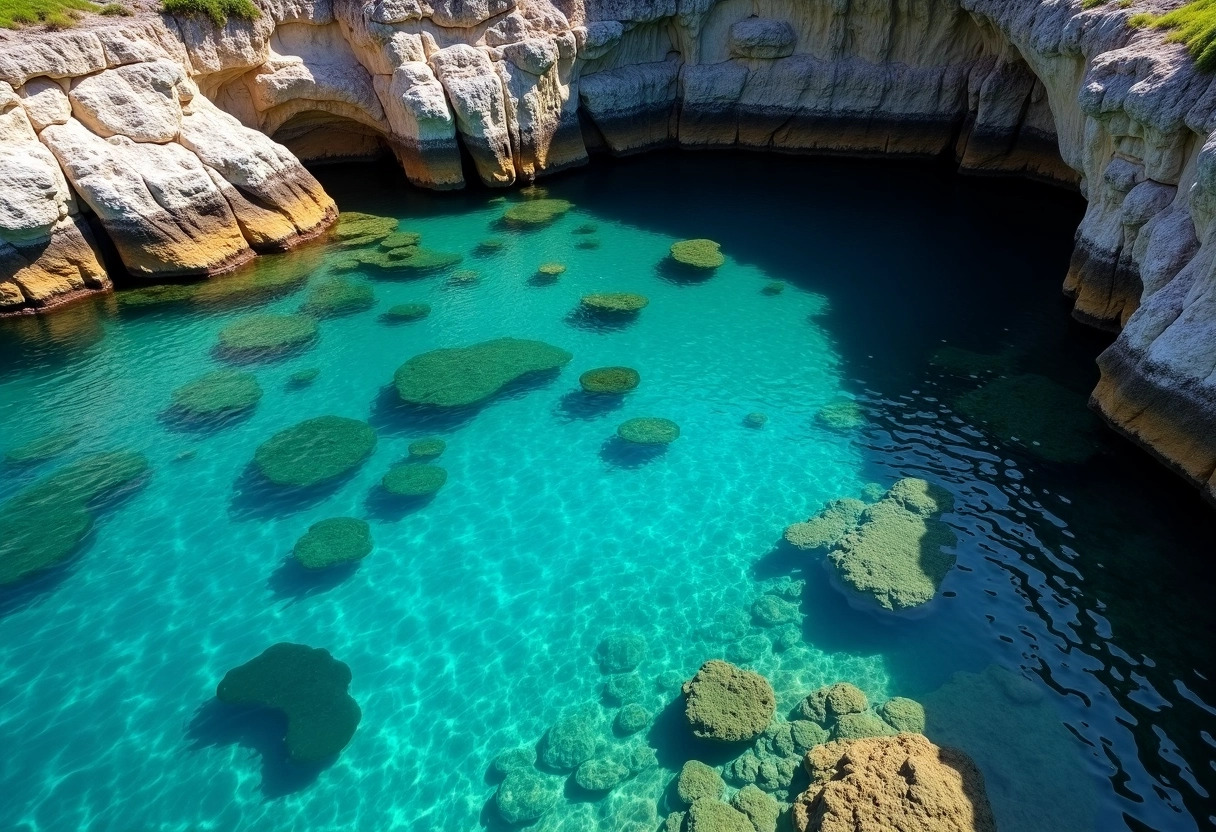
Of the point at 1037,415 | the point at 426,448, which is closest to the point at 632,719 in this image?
the point at 426,448

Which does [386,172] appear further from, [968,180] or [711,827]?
[711,827]

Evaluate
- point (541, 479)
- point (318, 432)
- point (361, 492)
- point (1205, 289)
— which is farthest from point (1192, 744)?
point (318, 432)

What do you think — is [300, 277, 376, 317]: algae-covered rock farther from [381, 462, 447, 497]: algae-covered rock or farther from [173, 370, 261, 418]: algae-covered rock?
[381, 462, 447, 497]: algae-covered rock

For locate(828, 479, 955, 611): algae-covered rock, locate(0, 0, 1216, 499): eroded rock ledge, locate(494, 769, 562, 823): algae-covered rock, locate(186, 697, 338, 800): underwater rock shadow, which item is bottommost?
locate(186, 697, 338, 800): underwater rock shadow

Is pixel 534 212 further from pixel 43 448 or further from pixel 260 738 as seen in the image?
pixel 260 738

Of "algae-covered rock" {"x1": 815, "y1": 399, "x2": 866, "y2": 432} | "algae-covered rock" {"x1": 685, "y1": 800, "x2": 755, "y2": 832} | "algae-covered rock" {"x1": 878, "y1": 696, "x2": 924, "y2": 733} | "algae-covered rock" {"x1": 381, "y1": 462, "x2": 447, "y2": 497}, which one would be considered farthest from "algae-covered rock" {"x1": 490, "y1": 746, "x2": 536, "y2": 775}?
"algae-covered rock" {"x1": 815, "y1": 399, "x2": 866, "y2": 432}
